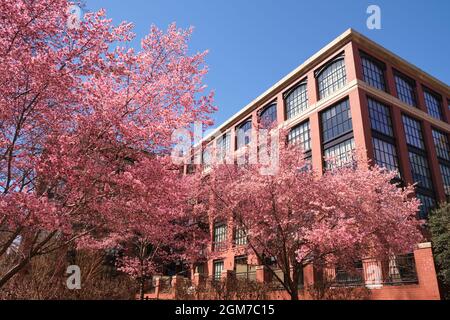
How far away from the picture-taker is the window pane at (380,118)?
30.5 m

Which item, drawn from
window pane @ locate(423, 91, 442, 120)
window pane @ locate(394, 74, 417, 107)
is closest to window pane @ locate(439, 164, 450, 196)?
window pane @ locate(423, 91, 442, 120)

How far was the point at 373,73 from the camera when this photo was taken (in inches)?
1304

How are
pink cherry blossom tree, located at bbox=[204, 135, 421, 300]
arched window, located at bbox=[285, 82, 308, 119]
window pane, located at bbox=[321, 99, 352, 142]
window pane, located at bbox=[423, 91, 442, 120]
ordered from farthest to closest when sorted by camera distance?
window pane, located at bbox=[423, 91, 442, 120] → arched window, located at bbox=[285, 82, 308, 119] → window pane, located at bbox=[321, 99, 352, 142] → pink cherry blossom tree, located at bbox=[204, 135, 421, 300]

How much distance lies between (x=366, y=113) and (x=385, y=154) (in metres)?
3.86

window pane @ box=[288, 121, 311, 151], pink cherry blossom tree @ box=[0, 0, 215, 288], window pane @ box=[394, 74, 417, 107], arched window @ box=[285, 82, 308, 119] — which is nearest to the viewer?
pink cherry blossom tree @ box=[0, 0, 215, 288]

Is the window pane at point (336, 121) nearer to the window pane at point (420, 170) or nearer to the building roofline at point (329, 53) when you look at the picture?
the building roofline at point (329, 53)

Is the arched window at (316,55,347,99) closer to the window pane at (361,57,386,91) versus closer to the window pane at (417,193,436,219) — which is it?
the window pane at (361,57,386,91)

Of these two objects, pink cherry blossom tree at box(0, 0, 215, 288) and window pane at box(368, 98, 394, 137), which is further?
window pane at box(368, 98, 394, 137)

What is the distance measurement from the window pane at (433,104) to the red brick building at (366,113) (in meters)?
0.11

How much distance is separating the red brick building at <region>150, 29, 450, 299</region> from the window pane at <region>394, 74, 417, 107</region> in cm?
10

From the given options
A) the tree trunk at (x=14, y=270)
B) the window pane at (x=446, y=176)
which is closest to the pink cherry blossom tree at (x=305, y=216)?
the tree trunk at (x=14, y=270)

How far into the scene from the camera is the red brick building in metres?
29.6

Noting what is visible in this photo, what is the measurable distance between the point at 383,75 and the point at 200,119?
30065 mm
